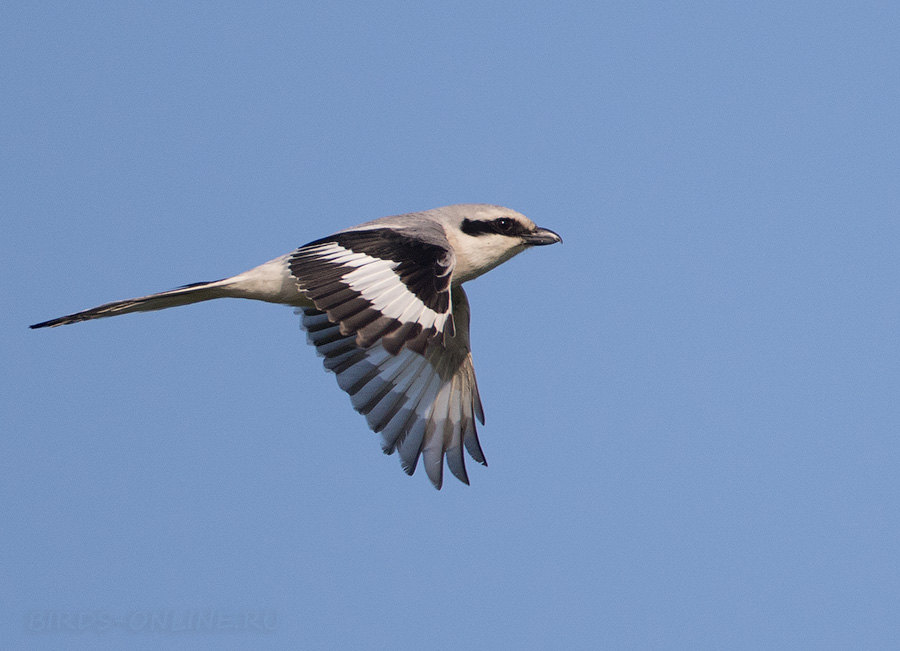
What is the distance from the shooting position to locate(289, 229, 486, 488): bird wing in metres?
5.62

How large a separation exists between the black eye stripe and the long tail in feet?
5.58

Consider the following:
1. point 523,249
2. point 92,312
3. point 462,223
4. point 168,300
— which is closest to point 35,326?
point 92,312

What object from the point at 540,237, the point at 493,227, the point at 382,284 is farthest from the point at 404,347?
the point at 540,237

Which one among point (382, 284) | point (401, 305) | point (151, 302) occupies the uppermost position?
point (151, 302)

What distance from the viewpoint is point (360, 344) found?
17.2ft

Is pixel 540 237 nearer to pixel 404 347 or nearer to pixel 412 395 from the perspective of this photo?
pixel 412 395

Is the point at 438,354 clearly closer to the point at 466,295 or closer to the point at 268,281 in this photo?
the point at 466,295

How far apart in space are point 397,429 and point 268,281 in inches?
62.8

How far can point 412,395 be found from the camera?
310 inches

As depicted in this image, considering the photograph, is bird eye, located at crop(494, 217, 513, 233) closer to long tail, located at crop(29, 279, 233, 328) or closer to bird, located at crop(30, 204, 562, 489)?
bird, located at crop(30, 204, 562, 489)

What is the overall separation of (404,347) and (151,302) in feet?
5.69

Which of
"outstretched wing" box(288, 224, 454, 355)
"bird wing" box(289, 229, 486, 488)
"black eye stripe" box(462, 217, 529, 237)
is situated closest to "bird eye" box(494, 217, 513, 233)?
"black eye stripe" box(462, 217, 529, 237)

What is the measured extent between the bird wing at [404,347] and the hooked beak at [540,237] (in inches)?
29.9

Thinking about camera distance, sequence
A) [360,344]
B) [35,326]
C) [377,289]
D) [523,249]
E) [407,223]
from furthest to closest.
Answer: [523,249] < [407,223] < [35,326] < [377,289] < [360,344]
